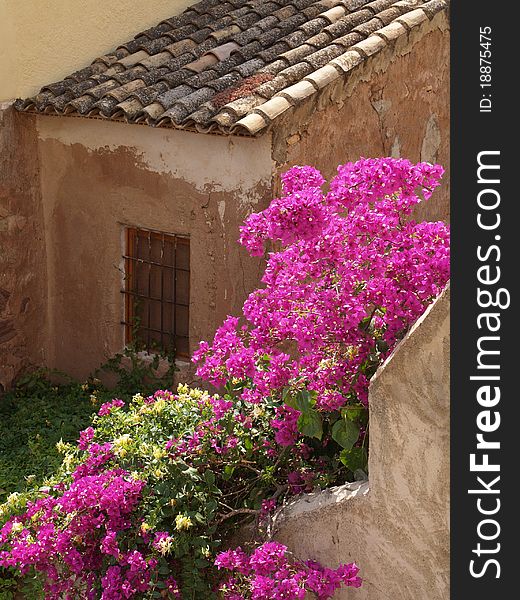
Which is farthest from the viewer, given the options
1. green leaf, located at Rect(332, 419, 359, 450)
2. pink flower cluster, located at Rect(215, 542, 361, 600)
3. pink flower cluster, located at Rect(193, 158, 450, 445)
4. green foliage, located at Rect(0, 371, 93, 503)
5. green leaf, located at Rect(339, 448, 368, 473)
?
green foliage, located at Rect(0, 371, 93, 503)

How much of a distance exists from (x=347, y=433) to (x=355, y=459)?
173 millimetres

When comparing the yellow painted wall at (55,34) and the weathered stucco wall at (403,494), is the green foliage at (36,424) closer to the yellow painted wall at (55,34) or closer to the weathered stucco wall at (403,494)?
the yellow painted wall at (55,34)

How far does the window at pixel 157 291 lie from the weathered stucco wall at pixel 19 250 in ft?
2.47

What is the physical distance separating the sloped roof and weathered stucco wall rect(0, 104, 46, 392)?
298 millimetres

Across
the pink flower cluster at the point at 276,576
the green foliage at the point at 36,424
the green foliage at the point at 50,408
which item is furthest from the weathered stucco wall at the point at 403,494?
the green foliage at the point at 36,424

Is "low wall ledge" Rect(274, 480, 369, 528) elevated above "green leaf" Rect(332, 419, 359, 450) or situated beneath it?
situated beneath

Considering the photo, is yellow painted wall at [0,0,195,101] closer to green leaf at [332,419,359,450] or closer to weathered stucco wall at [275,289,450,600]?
A: green leaf at [332,419,359,450]

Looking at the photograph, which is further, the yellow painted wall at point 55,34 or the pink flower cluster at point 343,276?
the yellow painted wall at point 55,34

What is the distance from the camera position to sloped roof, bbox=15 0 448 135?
22.8ft

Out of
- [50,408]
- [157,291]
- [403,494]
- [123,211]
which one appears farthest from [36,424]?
[403,494]

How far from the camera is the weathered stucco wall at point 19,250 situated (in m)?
8.02

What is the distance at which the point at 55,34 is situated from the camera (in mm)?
8000

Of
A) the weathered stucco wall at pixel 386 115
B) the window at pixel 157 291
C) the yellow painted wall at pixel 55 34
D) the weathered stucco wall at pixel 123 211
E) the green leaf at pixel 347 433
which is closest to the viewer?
the green leaf at pixel 347 433

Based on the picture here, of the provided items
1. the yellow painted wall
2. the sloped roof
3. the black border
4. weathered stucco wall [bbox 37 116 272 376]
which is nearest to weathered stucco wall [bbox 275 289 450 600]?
the black border
